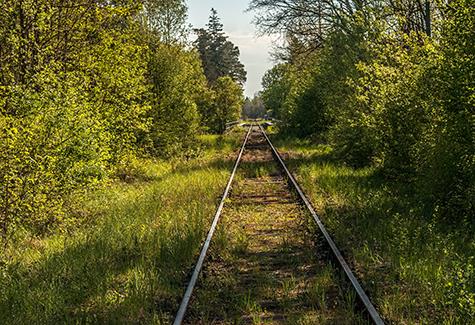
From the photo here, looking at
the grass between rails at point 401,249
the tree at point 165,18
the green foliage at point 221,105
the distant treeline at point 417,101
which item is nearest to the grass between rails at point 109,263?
the grass between rails at point 401,249

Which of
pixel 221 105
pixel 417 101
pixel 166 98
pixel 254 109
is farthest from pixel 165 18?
pixel 254 109

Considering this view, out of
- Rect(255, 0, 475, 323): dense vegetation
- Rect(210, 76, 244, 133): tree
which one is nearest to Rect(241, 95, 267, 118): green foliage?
Rect(210, 76, 244, 133): tree

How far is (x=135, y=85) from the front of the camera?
13227 mm

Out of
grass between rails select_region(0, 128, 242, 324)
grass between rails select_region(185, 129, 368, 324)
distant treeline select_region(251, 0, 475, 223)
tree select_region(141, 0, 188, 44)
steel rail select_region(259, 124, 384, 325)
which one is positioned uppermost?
tree select_region(141, 0, 188, 44)

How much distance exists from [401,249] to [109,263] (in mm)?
4056

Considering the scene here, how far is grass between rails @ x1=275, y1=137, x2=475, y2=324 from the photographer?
4.79 meters

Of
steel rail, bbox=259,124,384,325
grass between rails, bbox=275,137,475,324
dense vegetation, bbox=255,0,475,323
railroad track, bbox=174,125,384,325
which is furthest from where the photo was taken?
dense vegetation, bbox=255,0,475,323

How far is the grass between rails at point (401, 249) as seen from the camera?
479cm

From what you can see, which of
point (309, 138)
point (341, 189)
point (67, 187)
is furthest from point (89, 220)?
point (309, 138)

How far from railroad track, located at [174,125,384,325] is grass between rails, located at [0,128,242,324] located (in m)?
0.33

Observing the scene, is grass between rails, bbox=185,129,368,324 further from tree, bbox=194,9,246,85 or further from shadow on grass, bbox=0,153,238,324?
tree, bbox=194,9,246,85

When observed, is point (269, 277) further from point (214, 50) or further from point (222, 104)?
point (214, 50)

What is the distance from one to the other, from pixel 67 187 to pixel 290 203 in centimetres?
486

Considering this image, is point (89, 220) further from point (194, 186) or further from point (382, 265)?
point (382, 265)
